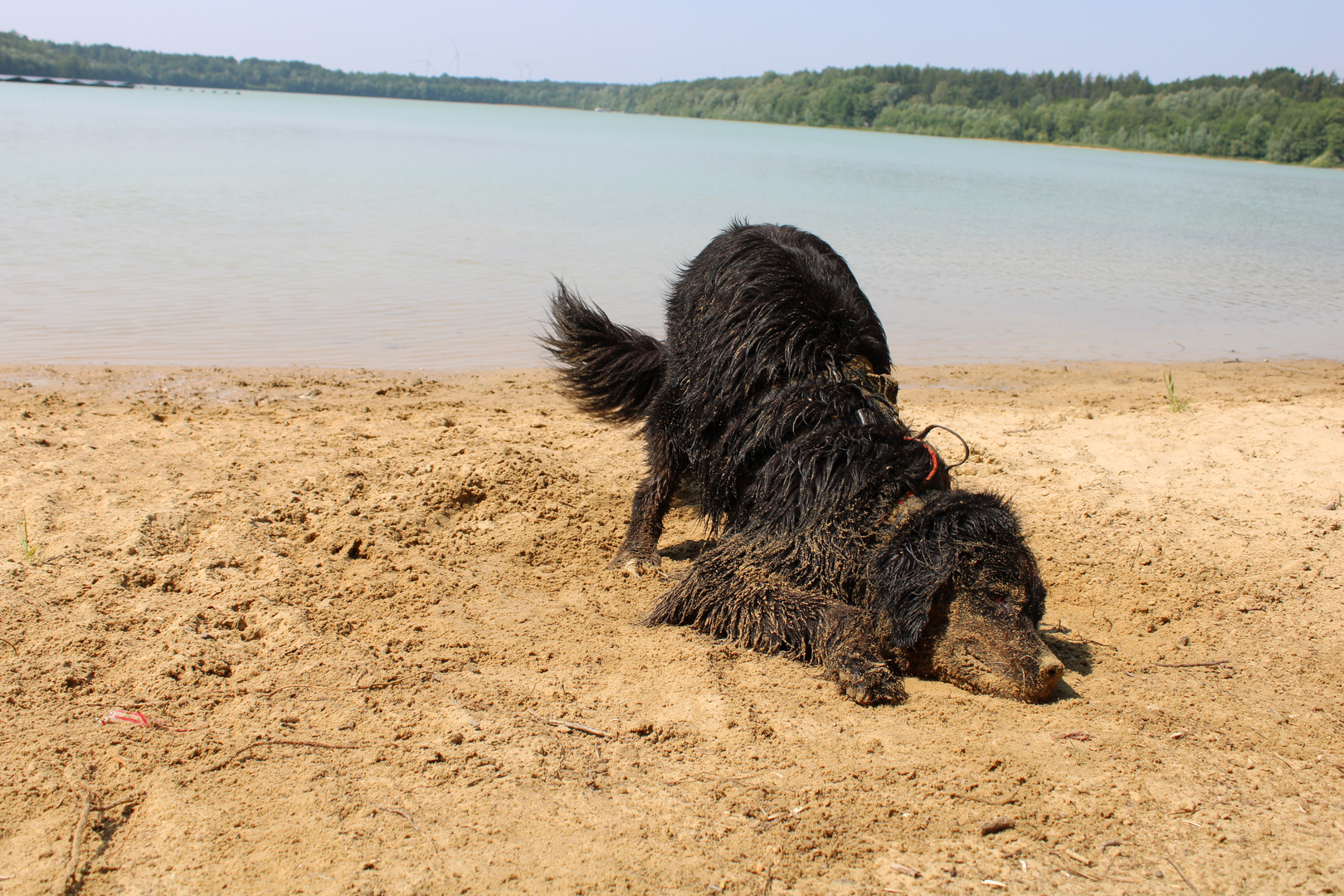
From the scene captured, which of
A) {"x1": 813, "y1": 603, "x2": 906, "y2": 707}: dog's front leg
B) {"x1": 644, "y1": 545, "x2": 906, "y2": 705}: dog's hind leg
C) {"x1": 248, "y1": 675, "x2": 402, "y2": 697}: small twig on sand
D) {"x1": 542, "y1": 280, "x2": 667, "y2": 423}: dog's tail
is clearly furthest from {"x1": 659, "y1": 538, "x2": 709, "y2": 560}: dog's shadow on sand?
{"x1": 248, "y1": 675, "x2": 402, "y2": 697}: small twig on sand

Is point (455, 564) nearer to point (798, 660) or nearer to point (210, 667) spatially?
point (210, 667)

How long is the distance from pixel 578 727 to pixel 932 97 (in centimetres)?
10389

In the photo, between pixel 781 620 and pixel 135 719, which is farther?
pixel 781 620

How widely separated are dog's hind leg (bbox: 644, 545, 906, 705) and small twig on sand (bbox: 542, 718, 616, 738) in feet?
2.63

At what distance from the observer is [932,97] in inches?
3740

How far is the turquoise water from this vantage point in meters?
8.72

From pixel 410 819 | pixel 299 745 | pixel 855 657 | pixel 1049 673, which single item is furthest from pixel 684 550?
pixel 410 819

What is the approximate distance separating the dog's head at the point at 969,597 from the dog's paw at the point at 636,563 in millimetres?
1423

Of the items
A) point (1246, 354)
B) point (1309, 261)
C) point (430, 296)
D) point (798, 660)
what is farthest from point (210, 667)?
point (1309, 261)

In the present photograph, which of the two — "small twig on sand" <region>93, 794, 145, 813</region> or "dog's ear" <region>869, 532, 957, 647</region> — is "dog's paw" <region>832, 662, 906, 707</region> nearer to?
"dog's ear" <region>869, 532, 957, 647</region>

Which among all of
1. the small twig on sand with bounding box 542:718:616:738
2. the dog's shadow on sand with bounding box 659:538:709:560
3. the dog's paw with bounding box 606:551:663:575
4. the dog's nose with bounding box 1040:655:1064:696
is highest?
the dog's nose with bounding box 1040:655:1064:696

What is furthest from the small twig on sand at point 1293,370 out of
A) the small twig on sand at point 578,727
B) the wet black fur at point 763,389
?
the small twig on sand at point 578,727

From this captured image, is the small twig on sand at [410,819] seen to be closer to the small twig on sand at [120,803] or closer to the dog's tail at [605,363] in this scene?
the small twig on sand at [120,803]

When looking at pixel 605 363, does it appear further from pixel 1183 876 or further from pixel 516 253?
pixel 516 253
